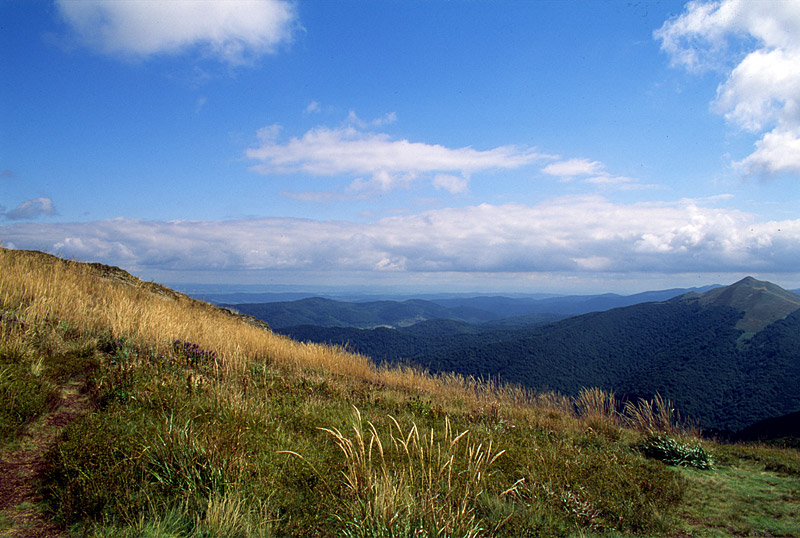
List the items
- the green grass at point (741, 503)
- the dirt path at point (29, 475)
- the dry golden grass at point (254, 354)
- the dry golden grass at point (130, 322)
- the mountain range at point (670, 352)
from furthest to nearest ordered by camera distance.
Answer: the mountain range at point (670, 352), the dry golden grass at point (254, 354), the dry golden grass at point (130, 322), the green grass at point (741, 503), the dirt path at point (29, 475)

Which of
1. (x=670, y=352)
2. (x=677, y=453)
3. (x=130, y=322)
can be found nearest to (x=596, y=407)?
(x=677, y=453)

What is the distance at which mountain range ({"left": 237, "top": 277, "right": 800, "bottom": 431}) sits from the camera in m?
91.0

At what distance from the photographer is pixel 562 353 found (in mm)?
137125

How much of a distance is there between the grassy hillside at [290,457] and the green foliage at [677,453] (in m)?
0.04

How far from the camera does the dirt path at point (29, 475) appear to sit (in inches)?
131

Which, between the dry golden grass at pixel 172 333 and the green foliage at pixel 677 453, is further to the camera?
the dry golden grass at pixel 172 333

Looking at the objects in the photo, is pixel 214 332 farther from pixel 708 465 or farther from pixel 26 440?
pixel 708 465

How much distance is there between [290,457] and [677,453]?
6993 millimetres

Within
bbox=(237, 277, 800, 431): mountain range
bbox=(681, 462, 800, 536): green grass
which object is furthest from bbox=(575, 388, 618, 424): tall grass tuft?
bbox=(237, 277, 800, 431): mountain range

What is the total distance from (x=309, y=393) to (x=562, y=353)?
14382 centimetres

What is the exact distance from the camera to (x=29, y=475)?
397cm

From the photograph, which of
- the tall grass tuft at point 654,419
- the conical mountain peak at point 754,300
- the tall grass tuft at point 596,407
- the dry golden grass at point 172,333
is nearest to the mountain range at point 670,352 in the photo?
the conical mountain peak at point 754,300

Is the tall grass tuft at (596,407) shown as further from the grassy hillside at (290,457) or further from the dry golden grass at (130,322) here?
the dry golden grass at (130,322)

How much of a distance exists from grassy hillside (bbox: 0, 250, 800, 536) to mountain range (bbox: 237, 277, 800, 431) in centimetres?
6185
